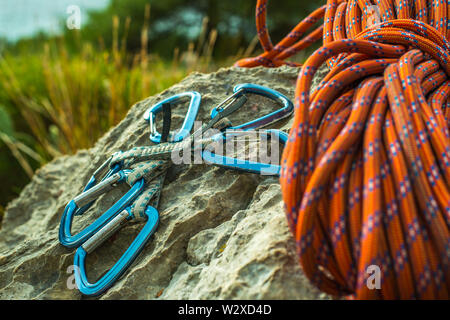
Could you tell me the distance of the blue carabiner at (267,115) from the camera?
0.97 metres

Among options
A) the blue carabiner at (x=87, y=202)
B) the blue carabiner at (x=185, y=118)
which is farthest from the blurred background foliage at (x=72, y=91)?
the blue carabiner at (x=87, y=202)

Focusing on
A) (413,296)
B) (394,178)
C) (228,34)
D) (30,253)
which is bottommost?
(228,34)

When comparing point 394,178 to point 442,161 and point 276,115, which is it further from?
point 276,115

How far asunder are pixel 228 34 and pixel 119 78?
2520 millimetres

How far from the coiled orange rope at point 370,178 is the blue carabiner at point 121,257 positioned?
0.32m

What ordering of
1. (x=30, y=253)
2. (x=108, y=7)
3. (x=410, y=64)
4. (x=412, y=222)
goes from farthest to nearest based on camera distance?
(x=108, y=7) < (x=30, y=253) < (x=410, y=64) < (x=412, y=222)

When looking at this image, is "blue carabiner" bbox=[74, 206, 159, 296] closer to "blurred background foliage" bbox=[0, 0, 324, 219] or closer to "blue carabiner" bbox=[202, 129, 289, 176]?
"blue carabiner" bbox=[202, 129, 289, 176]

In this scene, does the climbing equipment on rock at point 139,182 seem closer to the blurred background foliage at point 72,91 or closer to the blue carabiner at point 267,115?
the blue carabiner at point 267,115

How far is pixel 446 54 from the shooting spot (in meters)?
0.78

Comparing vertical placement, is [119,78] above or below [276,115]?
below

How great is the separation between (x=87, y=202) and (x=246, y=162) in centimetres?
33

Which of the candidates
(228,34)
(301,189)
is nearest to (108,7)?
(228,34)

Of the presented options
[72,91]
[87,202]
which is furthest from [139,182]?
[72,91]

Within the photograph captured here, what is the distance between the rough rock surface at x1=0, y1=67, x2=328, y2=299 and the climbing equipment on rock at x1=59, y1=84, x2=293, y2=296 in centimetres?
2
